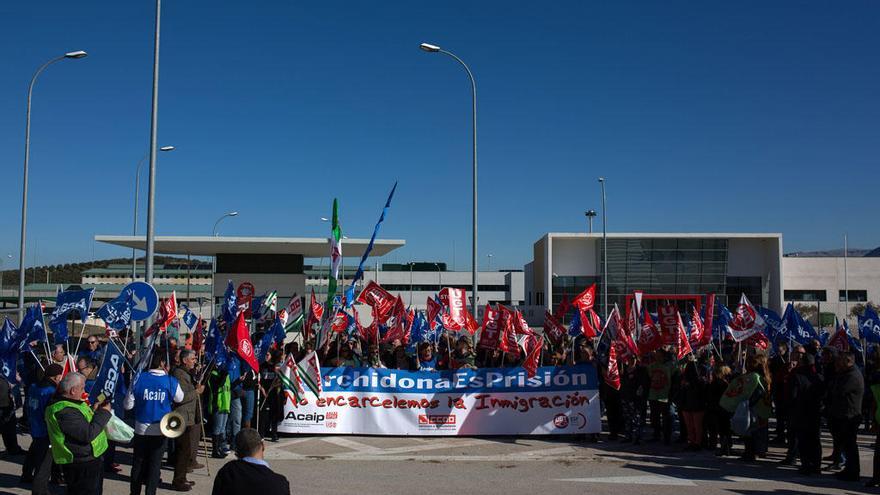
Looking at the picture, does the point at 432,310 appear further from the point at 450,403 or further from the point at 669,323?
the point at 669,323

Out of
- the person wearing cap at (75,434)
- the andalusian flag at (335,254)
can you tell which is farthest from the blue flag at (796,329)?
the person wearing cap at (75,434)

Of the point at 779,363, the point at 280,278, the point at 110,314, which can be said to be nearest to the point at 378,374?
the point at 110,314

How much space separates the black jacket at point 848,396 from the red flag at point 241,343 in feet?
26.4

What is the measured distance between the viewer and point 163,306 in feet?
45.4

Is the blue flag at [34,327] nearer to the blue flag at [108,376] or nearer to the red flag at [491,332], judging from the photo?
the blue flag at [108,376]

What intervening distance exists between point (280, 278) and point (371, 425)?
35.3 metres

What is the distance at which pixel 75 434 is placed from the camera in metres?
6.22

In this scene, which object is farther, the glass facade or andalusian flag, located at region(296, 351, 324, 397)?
the glass facade

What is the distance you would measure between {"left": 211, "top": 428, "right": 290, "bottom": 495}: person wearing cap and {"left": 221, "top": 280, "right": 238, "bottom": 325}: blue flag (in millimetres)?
9355

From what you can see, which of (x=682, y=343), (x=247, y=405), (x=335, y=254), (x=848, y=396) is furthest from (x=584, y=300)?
(x=247, y=405)

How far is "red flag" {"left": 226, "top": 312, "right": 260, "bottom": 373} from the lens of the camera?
10.0 metres

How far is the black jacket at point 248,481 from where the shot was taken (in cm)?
417

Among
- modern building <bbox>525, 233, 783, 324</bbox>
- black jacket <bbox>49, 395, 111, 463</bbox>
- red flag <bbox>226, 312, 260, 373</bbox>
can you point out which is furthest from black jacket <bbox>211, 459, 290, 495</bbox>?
modern building <bbox>525, 233, 783, 324</bbox>

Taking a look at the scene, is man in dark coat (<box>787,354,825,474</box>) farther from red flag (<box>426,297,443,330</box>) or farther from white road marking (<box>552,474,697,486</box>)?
red flag (<box>426,297,443,330</box>)
